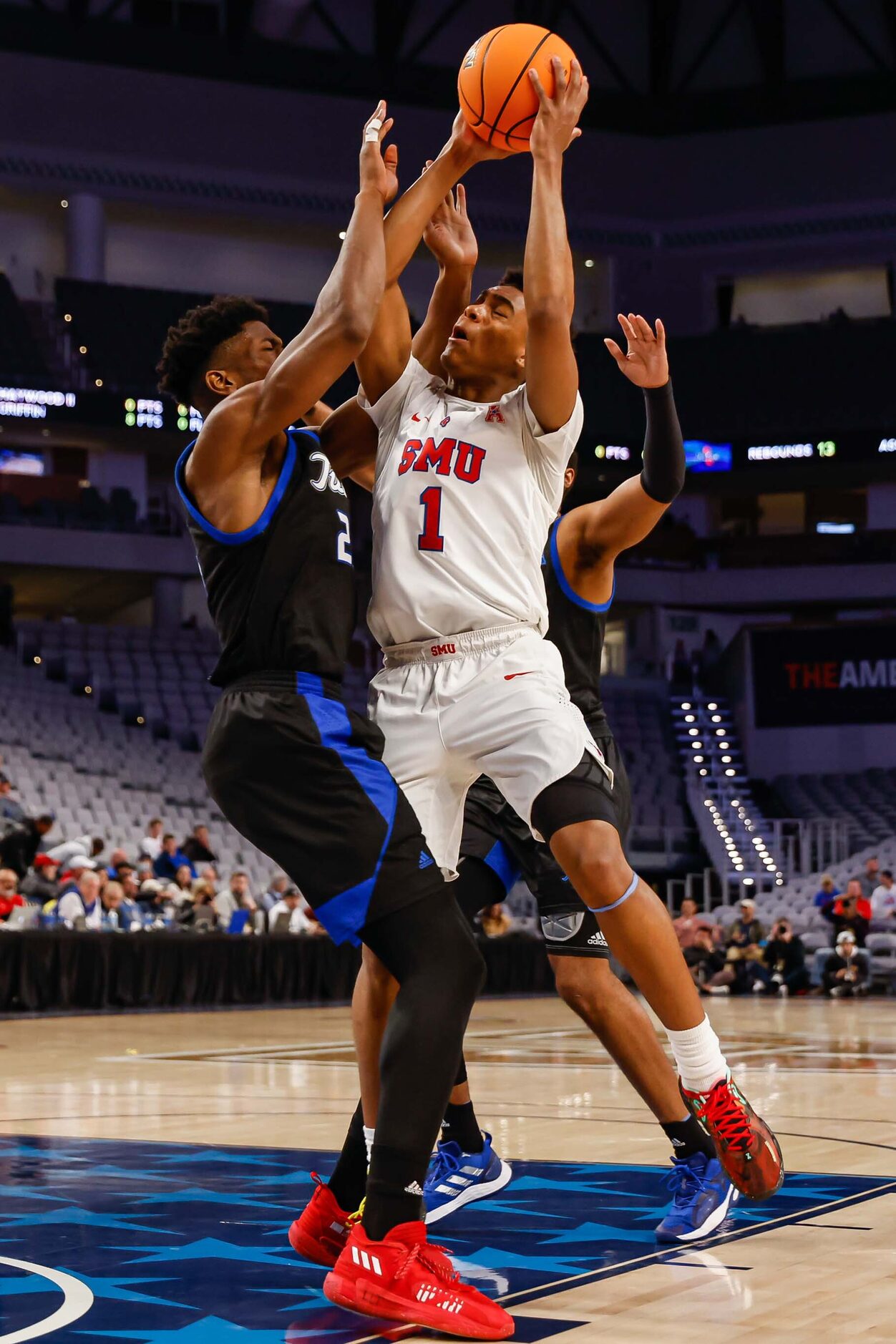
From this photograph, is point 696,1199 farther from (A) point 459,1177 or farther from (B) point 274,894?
(B) point 274,894

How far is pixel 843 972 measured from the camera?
18.3 metres

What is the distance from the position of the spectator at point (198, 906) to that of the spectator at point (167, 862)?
113 cm

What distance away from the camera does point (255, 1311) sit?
3340mm

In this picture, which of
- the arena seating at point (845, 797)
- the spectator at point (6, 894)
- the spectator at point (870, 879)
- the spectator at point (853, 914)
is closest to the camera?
A: the spectator at point (6, 894)

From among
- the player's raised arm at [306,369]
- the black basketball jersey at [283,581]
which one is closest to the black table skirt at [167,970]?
the black basketball jersey at [283,581]

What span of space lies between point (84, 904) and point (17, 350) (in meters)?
15.9

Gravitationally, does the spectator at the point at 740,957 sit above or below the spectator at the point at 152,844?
below

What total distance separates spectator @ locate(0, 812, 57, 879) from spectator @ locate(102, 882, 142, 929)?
0.86 metres

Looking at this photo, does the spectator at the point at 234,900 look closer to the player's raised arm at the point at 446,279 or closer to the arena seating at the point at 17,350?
Result: the player's raised arm at the point at 446,279

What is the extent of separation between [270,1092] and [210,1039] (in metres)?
4.10

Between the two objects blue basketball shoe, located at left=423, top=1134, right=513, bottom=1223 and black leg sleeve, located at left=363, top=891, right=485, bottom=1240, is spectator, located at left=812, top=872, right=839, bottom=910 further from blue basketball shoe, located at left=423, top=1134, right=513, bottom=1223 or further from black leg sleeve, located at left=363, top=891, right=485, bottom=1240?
black leg sleeve, located at left=363, top=891, right=485, bottom=1240

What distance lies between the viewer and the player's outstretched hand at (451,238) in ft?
14.7

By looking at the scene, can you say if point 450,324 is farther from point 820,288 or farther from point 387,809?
point 820,288

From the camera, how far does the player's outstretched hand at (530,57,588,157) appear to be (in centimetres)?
405
